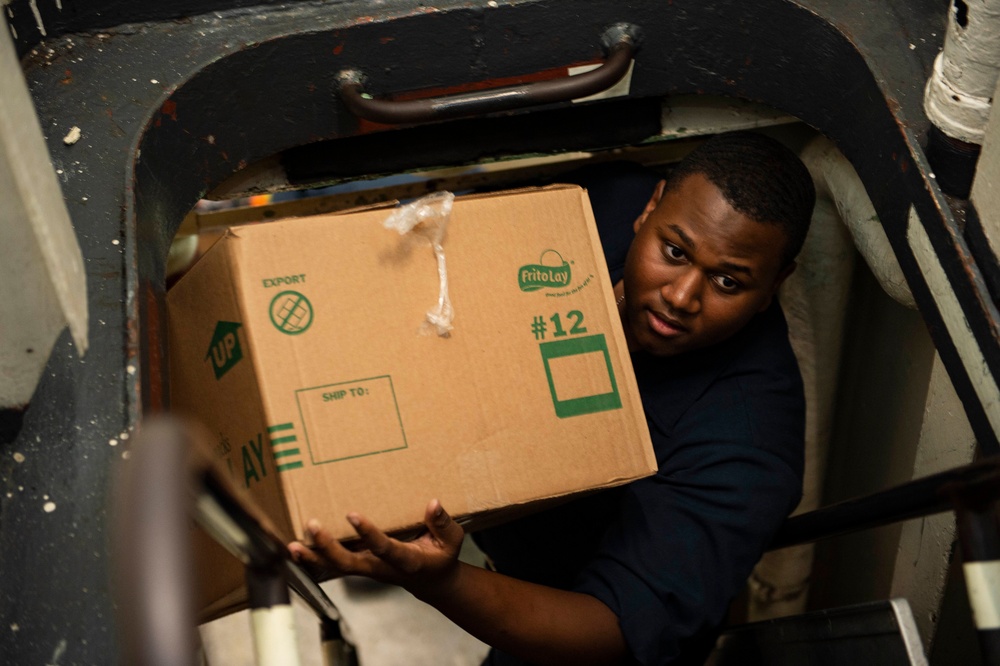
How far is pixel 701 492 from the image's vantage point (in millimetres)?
1147

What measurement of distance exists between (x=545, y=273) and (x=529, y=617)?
0.38 metres

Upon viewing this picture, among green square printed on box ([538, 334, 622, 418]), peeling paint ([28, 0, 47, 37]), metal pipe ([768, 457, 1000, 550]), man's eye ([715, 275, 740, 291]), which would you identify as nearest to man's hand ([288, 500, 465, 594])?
green square printed on box ([538, 334, 622, 418])

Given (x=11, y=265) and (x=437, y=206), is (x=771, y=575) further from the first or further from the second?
(x=11, y=265)

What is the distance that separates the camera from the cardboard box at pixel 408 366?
88 centimetres

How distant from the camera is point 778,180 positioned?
1.20 metres

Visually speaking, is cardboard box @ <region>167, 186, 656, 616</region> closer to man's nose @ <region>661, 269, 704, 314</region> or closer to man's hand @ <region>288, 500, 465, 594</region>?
man's hand @ <region>288, 500, 465, 594</region>

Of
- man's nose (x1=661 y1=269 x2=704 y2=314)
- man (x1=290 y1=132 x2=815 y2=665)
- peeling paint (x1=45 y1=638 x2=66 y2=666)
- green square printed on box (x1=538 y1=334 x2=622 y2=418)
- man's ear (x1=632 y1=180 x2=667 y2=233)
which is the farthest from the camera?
man's ear (x1=632 y1=180 x2=667 y2=233)

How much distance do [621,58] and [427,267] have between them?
15.7 inches

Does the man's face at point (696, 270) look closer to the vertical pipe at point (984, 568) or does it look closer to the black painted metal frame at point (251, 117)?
the black painted metal frame at point (251, 117)

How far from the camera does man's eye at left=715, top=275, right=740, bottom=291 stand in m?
1.21

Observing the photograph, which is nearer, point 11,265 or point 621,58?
point 11,265

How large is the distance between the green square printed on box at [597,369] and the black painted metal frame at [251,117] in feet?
1.20

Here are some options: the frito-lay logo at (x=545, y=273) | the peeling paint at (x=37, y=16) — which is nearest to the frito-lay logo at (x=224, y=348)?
the frito-lay logo at (x=545, y=273)

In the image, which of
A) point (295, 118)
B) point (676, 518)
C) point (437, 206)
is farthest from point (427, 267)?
point (676, 518)
